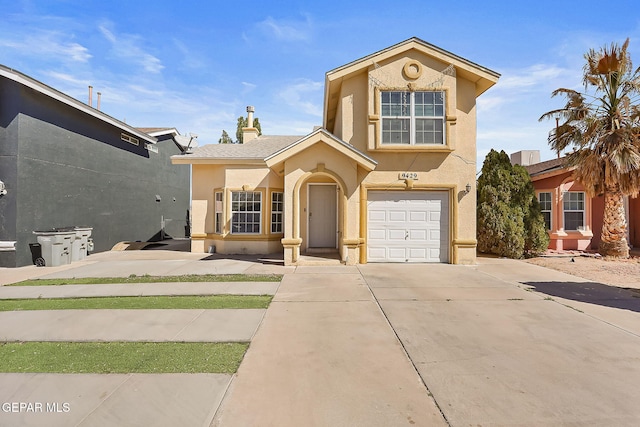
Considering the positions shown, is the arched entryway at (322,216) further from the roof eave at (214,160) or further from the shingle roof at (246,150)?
the shingle roof at (246,150)

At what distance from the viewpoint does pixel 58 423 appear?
2795 mm

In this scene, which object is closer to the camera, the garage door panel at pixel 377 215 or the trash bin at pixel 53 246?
the trash bin at pixel 53 246

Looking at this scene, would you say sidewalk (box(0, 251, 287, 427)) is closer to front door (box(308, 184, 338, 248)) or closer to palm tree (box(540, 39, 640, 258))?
front door (box(308, 184, 338, 248))

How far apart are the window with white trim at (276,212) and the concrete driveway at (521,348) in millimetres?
6606

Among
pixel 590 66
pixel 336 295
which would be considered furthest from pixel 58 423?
pixel 590 66

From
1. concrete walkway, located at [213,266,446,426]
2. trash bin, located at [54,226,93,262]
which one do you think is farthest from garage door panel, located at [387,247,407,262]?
trash bin, located at [54,226,93,262]

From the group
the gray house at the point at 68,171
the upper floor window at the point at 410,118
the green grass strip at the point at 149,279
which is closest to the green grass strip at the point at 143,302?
the green grass strip at the point at 149,279

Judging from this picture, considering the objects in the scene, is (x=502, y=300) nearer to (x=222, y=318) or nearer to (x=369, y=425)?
(x=369, y=425)

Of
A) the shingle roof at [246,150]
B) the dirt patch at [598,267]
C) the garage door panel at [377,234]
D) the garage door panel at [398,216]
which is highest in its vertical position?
the shingle roof at [246,150]

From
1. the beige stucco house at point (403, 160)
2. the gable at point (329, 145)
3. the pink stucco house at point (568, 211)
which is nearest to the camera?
the gable at point (329, 145)

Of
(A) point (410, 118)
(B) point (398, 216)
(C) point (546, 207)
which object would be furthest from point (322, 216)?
(C) point (546, 207)

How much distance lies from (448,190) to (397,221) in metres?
2.12

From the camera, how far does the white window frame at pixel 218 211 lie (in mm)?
14031

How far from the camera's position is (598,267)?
10.7m
